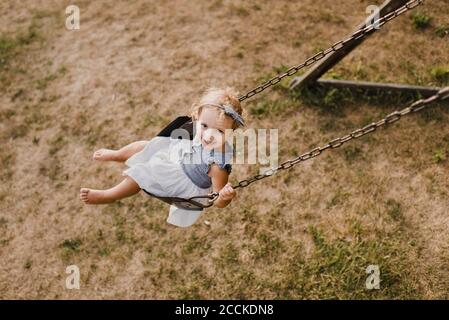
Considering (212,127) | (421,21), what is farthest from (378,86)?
(212,127)

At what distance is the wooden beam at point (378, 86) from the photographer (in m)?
4.77

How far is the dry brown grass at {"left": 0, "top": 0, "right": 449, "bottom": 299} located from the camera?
400 centimetres

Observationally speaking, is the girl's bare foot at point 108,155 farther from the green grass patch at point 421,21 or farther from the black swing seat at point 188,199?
the green grass patch at point 421,21

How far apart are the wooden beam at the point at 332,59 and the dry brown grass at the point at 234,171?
0.90 ft

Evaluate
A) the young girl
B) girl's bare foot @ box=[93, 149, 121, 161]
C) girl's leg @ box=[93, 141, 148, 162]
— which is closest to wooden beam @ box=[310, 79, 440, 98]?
the young girl

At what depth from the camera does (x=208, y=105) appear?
286 cm

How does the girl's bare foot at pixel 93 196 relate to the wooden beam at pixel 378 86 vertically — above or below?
below

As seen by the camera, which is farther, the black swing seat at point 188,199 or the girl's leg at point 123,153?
the girl's leg at point 123,153

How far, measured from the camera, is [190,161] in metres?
3.01

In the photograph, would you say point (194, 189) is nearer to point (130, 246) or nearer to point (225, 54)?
point (130, 246)

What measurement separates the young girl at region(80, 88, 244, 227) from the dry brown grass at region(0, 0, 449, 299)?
1.24m

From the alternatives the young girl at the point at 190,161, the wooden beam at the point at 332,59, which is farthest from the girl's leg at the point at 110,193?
the wooden beam at the point at 332,59

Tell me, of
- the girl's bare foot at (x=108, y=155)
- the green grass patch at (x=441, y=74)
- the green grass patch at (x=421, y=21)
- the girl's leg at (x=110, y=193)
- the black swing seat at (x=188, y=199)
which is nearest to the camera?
the black swing seat at (x=188, y=199)
